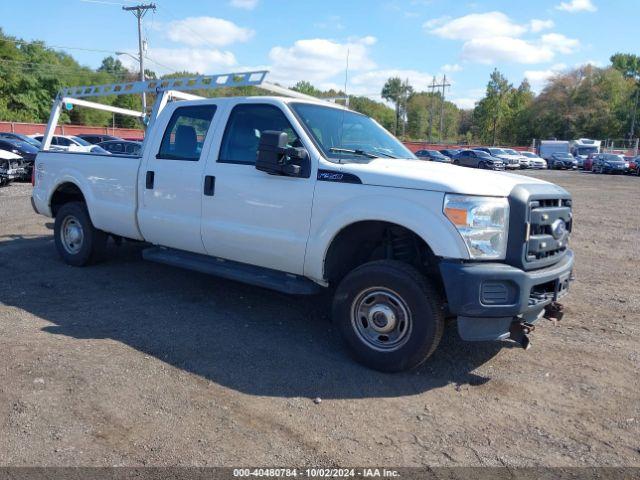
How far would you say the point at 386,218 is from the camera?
4.05 metres

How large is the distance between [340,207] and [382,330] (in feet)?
3.32

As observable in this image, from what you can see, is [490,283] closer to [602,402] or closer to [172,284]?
[602,402]

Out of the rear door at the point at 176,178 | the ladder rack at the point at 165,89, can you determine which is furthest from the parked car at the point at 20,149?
the rear door at the point at 176,178

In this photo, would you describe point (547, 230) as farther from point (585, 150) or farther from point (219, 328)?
point (585, 150)

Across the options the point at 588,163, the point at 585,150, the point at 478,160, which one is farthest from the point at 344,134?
the point at 585,150

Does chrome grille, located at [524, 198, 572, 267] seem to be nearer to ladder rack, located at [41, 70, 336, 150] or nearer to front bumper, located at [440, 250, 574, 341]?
front bumper, located at [440, 250, 574, 341]

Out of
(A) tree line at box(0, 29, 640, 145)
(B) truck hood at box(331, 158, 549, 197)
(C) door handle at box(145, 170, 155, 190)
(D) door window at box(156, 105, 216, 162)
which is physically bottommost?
(C) door handle at box(145, 170, 155, 190)

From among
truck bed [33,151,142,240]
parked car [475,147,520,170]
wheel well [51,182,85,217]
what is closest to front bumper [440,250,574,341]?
truck bed [33,151,142,240]

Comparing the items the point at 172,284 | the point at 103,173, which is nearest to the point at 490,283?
the point at 172,284

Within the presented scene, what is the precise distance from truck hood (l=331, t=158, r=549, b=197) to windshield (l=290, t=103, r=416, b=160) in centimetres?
33

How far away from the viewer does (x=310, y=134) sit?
470 cm

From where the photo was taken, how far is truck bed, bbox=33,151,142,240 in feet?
19.8

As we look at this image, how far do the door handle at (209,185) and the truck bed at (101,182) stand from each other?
114cm

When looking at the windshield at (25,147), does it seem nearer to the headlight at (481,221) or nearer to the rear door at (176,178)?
the rear door at (176,178)
